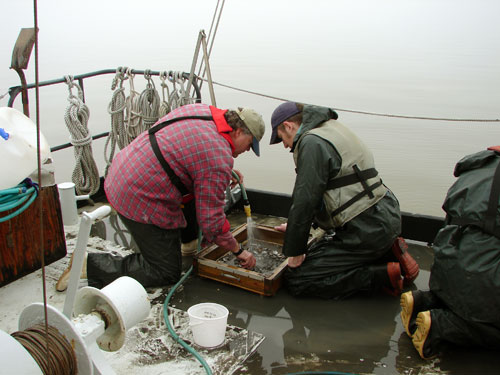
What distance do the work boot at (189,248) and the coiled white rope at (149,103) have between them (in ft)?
4.12

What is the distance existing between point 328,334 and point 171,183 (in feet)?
3.93

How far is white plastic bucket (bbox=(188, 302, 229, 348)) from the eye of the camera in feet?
7.00

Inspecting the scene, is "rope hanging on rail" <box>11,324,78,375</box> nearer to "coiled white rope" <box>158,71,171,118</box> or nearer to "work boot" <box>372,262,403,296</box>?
"work boot" <box>372,262,403,296</box>

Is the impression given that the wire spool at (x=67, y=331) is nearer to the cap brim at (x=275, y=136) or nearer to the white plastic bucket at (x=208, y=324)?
the white plastic bucket at (x=208, y=324)

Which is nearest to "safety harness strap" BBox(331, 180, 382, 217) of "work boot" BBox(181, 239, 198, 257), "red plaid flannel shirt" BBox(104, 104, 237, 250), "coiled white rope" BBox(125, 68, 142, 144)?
"red plaid flannel shirt" BBox(104, 104, 237, 250)

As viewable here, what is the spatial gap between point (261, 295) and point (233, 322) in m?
0.30

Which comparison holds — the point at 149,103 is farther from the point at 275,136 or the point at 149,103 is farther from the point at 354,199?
the point at 354,199

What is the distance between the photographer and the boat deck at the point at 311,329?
2.14 meters

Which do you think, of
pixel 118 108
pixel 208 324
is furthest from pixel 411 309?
pixel 118 108

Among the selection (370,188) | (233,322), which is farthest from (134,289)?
(370,188)

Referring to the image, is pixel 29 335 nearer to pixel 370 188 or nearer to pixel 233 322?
pixel 233 322

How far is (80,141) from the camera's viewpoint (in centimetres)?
374

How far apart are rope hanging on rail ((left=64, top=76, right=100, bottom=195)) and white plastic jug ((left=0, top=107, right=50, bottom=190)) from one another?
1.23 metres

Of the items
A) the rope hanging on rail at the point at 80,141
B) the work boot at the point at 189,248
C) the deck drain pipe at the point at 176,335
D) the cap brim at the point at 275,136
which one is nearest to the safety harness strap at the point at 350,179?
the cap brim at the point at 275,136
